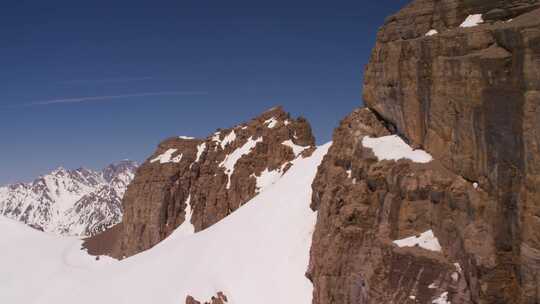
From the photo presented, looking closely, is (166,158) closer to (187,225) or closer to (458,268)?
(187,225)

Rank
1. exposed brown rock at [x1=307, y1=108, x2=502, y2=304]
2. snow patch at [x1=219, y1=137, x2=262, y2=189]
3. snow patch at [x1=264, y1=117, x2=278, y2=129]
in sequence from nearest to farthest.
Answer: exposed brown rock at [x1=307, y1=108, x2=502, y2=304], snow patch at [x1=219, y1=137, x2=262, y2=189], snow patch at [x1=264, y1=117, x2=278, y2=129]

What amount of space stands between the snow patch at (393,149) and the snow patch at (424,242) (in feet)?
12.5

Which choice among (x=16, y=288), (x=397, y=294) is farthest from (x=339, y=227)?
(x=16, y=288)

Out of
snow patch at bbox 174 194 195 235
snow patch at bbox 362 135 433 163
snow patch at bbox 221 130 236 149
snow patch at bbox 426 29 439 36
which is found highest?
snow patch at bbox 426 29 439 36

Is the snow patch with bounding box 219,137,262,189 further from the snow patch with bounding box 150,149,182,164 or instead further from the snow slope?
the snow slope

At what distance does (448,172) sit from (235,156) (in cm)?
6296

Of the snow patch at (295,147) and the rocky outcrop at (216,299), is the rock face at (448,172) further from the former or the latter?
the snow patch at (295,147)

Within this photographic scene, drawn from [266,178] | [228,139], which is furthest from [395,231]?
[228,139]

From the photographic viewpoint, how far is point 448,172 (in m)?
23.1

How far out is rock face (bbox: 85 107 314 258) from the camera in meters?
76.7

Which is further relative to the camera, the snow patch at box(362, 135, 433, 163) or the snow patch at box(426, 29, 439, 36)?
the snow patch at box(426, 29, 439, 36)

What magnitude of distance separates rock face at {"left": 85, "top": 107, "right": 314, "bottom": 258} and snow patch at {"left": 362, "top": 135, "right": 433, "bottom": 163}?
39661mm

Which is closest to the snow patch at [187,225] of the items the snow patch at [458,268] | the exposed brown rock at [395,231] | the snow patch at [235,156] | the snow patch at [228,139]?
the snow patch at [235,156]

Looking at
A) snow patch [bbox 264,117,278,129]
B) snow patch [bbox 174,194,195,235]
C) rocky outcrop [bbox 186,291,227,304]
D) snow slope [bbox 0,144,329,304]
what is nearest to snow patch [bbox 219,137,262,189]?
snow patch [bbox 264,117,278,129]
